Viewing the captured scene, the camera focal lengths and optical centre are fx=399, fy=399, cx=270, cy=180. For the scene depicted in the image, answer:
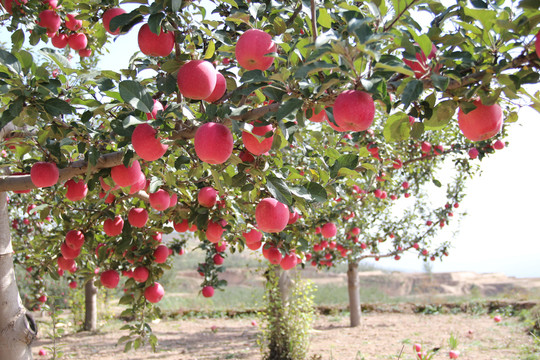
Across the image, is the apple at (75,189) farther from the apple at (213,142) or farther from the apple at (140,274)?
the apple at (213,142)

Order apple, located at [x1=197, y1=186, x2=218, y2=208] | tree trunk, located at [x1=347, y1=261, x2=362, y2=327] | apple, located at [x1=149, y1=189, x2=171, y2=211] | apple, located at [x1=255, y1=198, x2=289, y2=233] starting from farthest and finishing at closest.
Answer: tree trunk, located at [x1=347, y1=261, x2=362, y2=327] → apple, located at [x1=197, y1=186, x2=218, y2=208] → apple, located at [x1=149, y1=189, x2=171, y2=211] → apple, located at [x1=255, y1=198, x2=289, y2=233]

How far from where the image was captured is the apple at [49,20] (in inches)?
102

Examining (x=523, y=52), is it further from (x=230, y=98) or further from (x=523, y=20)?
(x=230, y=98)

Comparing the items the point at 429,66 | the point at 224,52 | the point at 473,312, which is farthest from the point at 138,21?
the point at 473,312

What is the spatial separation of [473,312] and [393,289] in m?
6.23

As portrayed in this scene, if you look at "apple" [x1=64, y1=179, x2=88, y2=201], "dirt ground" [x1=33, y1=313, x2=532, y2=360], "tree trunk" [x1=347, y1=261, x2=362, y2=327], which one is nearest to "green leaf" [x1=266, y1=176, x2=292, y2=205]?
"apple" [x1=64, y1=179, x2=88, y2=201]

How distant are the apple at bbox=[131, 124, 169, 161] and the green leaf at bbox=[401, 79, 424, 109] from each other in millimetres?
787

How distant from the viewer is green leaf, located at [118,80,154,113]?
4.05ft

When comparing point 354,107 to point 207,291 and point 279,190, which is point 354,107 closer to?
point 279,190

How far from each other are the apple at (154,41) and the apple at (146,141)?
0.26 metres

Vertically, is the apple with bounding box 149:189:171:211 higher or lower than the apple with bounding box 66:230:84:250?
higher

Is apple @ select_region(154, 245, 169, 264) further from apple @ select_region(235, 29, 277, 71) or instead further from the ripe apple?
apple @ select_region(235, 29, 277, 71)

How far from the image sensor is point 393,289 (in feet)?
50.5

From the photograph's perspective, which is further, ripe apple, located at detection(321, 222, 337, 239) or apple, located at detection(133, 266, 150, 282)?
ripe apple, located at detection(321, 222, 337, 239)
